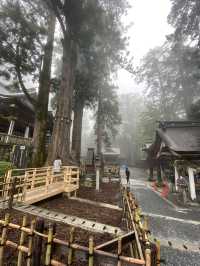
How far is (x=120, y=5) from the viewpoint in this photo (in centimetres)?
1129

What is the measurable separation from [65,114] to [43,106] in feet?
9.68

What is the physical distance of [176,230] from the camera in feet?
18.9

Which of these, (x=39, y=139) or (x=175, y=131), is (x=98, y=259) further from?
(x=175, y=131)

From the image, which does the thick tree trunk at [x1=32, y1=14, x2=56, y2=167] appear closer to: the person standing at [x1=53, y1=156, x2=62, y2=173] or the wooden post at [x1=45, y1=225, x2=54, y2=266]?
the person standing at [x1=53, y1=156, x2=62, y2=173]

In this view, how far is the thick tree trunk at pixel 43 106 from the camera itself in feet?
36.2

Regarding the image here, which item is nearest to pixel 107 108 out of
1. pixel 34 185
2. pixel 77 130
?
pixel 77 130

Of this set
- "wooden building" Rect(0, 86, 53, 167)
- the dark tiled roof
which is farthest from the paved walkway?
"wooden building" Rect(0, 86, 53, 167)

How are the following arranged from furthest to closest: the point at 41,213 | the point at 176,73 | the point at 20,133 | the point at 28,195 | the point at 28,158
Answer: the point at 176,73
the point at 20,133
the point at 28,158
the point at 28,195
the point at 41,213

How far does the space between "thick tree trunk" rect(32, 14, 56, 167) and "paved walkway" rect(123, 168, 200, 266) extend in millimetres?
7090

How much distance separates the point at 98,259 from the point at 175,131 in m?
13.3

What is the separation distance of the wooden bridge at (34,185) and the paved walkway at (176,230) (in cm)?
427

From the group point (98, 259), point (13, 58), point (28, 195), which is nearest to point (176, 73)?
point (13, 58)

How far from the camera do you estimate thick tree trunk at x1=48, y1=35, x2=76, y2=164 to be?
9.53m

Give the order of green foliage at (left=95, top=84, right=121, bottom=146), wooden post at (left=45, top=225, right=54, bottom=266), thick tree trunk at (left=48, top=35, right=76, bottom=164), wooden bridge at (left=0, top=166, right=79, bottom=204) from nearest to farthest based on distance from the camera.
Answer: wooden post at (left=45, top=225, right=54, bottom=266) → wooden bridge at (left=0, top=166, right=79, bottom=204) → thick tree trunk at (left=48, top=35, right=76, bottom=164) → green foliage at (left=95, top=84, right=121, bottom=146)
